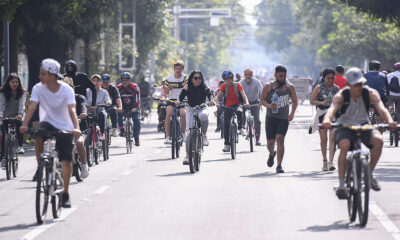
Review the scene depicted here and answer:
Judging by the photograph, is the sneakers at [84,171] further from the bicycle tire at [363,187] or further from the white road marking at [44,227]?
the bicycle tire at [363,187]

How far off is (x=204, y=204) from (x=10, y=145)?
190 inches

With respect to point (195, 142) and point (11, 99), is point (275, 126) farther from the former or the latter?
point (11, 99)

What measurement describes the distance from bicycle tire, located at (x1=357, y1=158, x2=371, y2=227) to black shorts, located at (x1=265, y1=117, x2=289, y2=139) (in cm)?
567

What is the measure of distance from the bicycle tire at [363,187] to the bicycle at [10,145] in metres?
7.05

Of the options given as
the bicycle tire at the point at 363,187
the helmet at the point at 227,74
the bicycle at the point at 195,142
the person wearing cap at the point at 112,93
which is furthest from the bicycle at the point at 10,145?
the bicycle tire at the point at 363,187

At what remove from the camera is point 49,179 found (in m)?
10.2

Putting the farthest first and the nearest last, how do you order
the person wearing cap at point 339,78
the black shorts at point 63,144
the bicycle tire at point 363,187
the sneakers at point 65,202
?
1. the person wearing cap at point 339,78
2. the sneakers at point 65,202
3. the black shorts at point 63,144
4. the bicycle tire at point 363,187

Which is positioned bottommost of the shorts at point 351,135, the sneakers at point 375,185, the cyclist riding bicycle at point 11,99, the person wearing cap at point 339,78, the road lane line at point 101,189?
the road lane line at point 101,189

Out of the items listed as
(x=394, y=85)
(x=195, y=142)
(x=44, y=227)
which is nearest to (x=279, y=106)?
(x=195, y=142)

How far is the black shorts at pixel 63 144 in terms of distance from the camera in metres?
10.6

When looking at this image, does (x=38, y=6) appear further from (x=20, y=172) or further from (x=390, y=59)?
(x=390, y=59)

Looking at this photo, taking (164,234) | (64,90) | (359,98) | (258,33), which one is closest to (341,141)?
(359,98)

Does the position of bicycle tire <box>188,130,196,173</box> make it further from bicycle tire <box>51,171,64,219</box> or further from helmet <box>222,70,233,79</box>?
bicycle tire <box>51,171,64,219</box>

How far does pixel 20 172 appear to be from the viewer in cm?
1667
